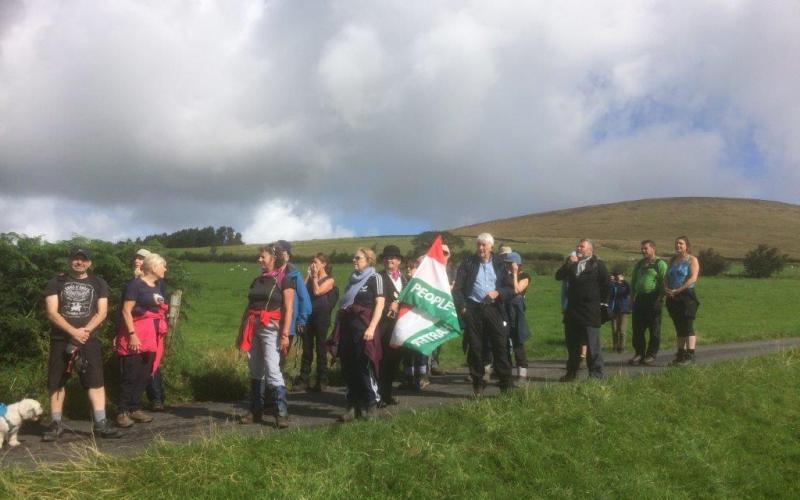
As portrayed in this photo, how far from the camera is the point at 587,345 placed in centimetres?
942

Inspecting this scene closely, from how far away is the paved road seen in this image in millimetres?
6512

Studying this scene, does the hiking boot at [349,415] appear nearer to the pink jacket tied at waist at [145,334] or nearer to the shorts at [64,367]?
the pink jacket tied at waist at [145,334]

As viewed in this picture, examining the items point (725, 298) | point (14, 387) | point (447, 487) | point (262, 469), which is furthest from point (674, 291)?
point (725, 298)

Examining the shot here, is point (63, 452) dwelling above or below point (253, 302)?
below

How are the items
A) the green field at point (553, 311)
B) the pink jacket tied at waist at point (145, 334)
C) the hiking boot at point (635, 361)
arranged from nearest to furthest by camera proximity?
the pink jacket tied at waist at point (145, 334) < the hiking boot at point (635, 361) < the green field at point (553, 311)

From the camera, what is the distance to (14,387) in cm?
810

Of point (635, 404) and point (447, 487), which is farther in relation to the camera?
point (635, 404)

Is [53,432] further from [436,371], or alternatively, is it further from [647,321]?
[647,321]

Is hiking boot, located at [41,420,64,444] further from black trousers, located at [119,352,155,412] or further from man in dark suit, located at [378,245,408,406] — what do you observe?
man in dark suit, located at [378,245,408,406]

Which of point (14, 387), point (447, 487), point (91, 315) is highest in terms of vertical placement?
point (91, 315)

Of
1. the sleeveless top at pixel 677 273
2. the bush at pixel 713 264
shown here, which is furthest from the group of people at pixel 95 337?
the bush at pixel 713 264

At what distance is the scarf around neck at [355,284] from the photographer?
7.99 meters

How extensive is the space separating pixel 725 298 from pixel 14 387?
36.4 m

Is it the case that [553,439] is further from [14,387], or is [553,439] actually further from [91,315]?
[14,387]
